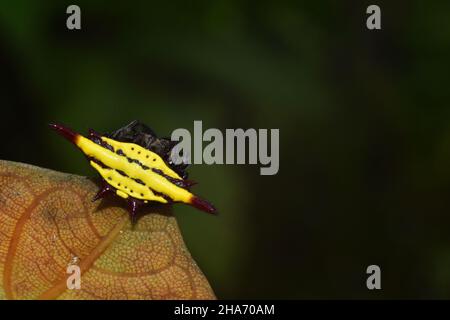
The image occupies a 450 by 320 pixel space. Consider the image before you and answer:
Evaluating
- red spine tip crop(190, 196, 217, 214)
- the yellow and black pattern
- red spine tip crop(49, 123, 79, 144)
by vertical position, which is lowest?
red spine tip crop(190, 196, 217, 214)

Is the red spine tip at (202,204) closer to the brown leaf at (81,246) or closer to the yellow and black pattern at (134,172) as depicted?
the yellow and black pattern at (134,172)

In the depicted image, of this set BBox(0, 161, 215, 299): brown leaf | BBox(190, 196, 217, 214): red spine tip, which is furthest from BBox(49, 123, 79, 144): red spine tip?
BBox(190, 196, 217, 214): red spine tip

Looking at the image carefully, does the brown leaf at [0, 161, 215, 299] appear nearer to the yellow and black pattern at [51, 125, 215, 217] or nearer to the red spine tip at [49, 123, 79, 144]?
the yellow and black pattern at [51, 125, 215, 217]

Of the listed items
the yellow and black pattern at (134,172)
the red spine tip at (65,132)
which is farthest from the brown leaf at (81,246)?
the red spine tip at (65,132)

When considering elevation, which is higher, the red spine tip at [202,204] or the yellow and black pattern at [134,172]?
the yellow and black pattern at [134,172]

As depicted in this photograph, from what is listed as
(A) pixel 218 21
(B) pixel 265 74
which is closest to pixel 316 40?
(B) pixel 265 74

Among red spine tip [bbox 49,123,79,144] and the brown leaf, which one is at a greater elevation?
red spine tip [bbox 49,123,79,144]

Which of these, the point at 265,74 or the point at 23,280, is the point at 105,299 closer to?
the point at 23,280

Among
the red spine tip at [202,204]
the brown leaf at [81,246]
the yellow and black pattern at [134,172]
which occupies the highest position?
the yellow and black pattern at [134,172]
